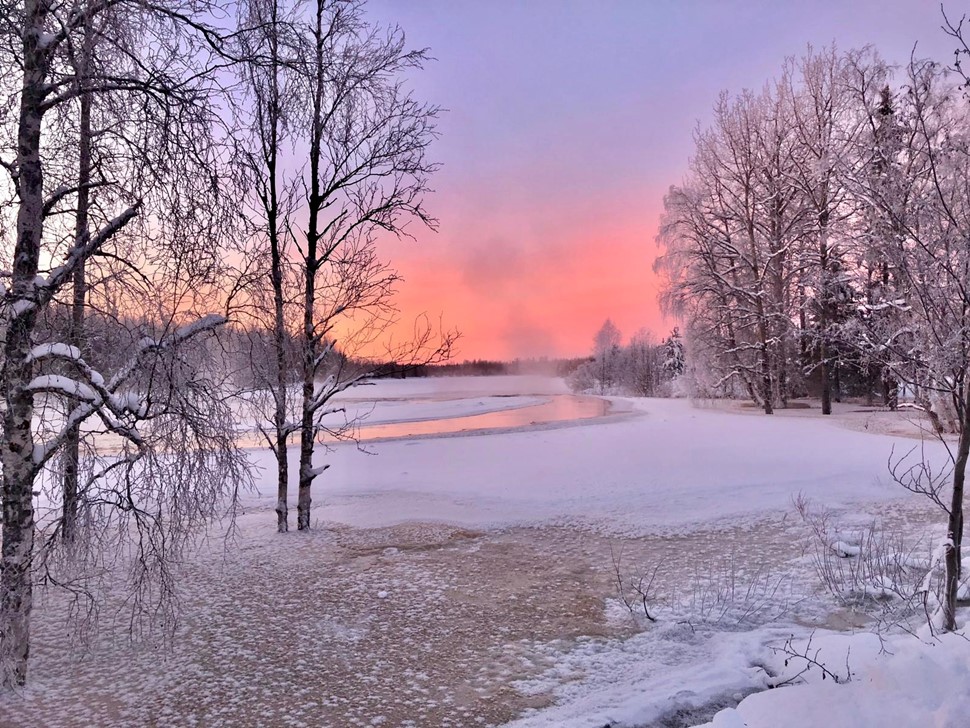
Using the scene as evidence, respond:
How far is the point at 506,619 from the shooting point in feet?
19.3

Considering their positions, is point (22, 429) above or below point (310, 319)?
below

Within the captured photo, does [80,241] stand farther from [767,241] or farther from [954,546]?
[767,241]

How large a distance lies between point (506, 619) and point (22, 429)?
4399 millimetres

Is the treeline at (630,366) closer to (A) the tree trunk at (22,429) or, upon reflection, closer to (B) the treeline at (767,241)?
(B) the treeline at (767,241)

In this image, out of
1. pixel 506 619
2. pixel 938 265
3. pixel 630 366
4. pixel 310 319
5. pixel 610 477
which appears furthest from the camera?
pixel 630 366

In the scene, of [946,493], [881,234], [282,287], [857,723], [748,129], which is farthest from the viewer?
[748,129]

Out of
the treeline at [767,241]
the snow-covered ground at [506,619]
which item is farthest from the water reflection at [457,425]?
the snow-covered ground at [506,619]

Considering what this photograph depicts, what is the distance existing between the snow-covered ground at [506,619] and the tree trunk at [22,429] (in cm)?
62

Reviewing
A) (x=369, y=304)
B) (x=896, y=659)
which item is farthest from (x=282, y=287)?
(x=896, y=659)

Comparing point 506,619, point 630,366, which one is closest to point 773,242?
point 506,619

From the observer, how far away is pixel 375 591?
6.71 meters

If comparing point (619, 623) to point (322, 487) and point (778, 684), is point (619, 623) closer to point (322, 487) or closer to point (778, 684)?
point (778, 684)

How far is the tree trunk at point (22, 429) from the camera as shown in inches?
166

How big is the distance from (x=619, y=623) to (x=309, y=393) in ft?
19.1
